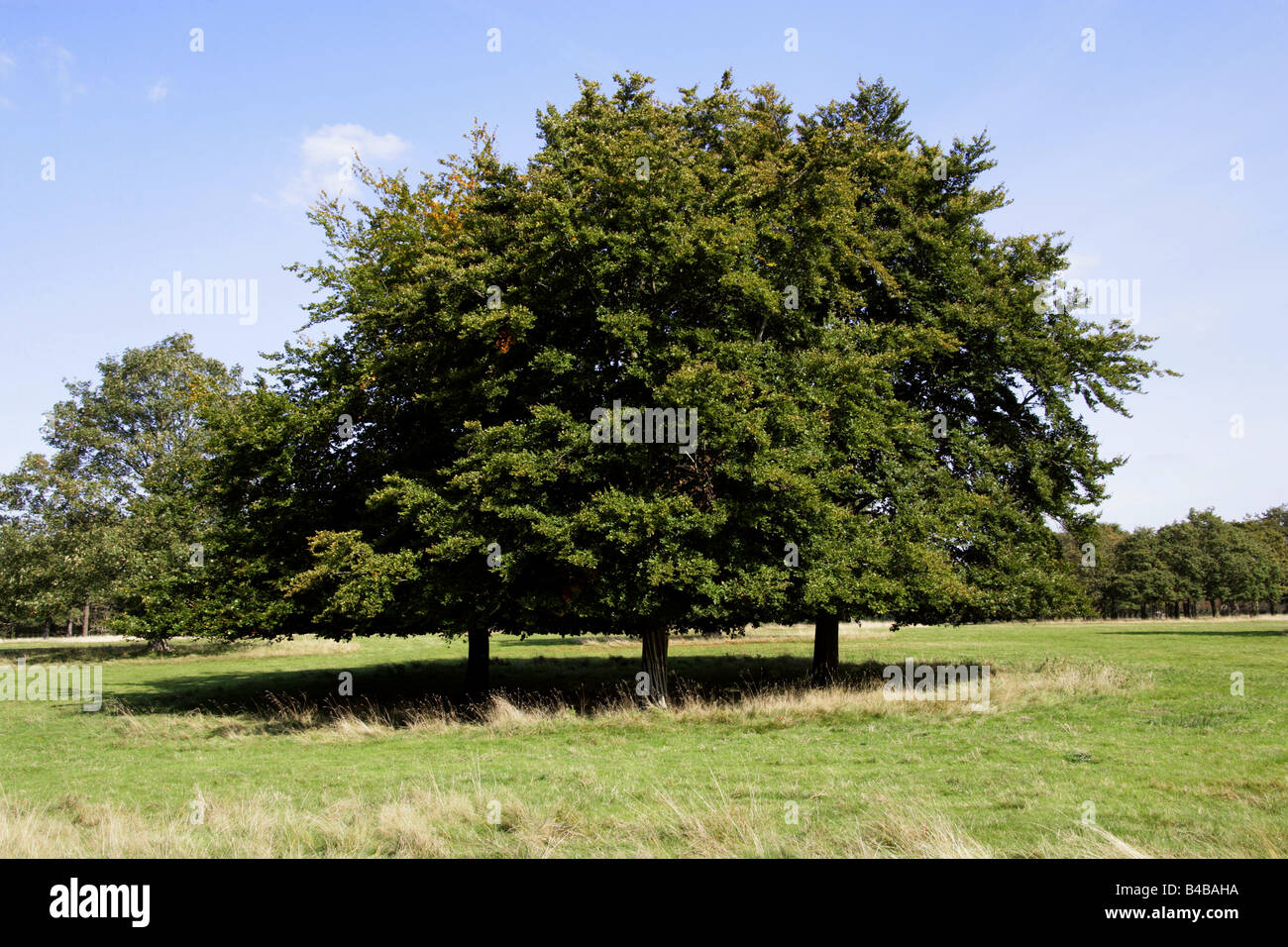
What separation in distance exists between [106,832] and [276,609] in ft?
46.3

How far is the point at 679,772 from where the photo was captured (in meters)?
12.7

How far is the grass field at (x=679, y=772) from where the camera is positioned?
8320 millimetres

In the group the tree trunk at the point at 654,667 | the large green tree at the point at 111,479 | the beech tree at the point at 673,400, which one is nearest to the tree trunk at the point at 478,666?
the beech tree at the point at 673,400

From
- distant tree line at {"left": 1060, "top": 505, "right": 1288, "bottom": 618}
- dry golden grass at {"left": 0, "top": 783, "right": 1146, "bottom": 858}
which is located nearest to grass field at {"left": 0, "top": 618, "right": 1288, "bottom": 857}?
dry golden grass at {"left": 0, "top": 783, "right": 1146, "bottom": 858}

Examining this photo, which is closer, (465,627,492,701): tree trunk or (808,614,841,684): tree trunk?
(465,627,492,701): tree trunk

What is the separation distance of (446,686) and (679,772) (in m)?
18.4

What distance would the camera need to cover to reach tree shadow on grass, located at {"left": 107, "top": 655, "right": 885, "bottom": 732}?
2227 cm

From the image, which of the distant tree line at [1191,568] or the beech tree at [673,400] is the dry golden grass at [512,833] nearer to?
the beech tree at [673,400]

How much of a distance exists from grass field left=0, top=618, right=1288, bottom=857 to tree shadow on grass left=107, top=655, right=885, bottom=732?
0.90ft

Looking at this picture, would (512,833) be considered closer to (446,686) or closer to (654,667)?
(654,667)

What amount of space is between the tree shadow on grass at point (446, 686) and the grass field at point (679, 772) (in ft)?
0.90

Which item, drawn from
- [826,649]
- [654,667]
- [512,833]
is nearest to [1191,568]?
[826,649]

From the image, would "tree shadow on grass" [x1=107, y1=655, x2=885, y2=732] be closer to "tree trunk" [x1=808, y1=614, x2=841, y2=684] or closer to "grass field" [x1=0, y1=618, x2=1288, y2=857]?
"grass field" [x1=0, y1=618, x2=1288, y2=857]
